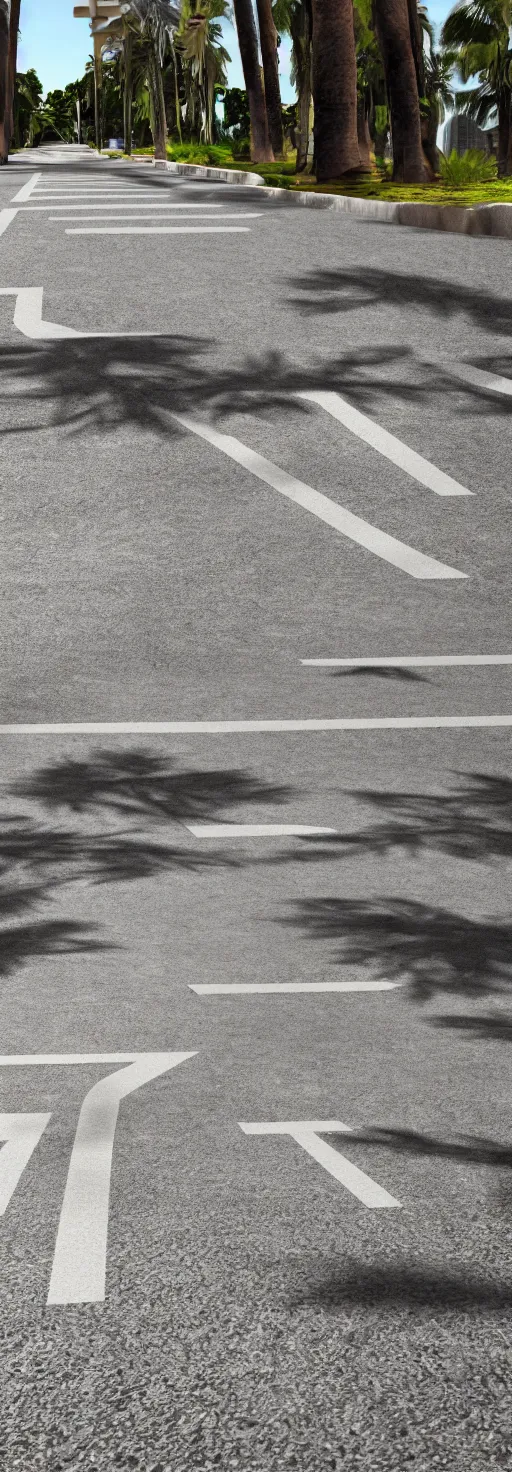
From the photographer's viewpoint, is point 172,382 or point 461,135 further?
point 461,135

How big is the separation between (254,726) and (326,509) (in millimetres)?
3301

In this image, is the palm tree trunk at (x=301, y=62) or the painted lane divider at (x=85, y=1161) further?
the palm tree trunk at (x=301, y=62)

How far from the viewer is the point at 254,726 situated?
7.06 m

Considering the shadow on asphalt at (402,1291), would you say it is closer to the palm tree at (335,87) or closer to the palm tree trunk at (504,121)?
the palm tree at (335,87)

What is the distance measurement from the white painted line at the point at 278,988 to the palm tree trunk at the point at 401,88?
20204 millimetres

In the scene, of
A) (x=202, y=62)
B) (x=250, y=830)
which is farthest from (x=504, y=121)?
(x=250, y=830)

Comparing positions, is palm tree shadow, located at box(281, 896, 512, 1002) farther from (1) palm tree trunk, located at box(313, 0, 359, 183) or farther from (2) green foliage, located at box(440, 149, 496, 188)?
(2) green foliage, located at box(440, 149, 496, 188)

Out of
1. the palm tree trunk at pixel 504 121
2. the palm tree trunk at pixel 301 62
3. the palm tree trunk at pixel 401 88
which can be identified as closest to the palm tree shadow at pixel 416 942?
the palm tree trunk at pixel 401 88

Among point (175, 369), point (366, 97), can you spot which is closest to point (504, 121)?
point (366, 97)

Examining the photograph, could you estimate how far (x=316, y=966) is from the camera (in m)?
4.73

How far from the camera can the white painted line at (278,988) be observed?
456 centimetres

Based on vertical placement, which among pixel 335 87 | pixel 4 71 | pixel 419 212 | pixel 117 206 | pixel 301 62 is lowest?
pixel 419 212

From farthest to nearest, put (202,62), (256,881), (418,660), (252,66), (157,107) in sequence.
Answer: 1. (202,62)
2. (157,107)
3. (252,66)
4. (418,660)
5. (256,881)

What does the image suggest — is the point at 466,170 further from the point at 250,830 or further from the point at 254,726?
the point at 250,830
